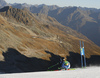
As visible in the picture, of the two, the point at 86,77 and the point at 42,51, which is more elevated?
the point at 86,77

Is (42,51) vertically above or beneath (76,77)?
beneath

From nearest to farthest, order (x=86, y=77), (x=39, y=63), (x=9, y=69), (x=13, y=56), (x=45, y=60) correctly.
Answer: (x=86, y=77) < (x=9, y=69) < (x=13, y=56) < (x=39, y=63) < (x=45, y=60)

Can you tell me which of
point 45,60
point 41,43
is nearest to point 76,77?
point 45,60

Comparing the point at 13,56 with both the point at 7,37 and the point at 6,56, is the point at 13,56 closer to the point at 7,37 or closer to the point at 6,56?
the point at 6,56

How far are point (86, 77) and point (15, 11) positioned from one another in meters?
135

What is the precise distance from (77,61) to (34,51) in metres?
26.8

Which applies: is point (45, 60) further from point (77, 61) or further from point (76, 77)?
point (76, 77)

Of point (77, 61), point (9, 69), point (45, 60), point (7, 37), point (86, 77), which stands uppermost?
point (86, 77)

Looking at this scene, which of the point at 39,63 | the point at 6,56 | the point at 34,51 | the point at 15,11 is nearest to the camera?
the point at 6,56

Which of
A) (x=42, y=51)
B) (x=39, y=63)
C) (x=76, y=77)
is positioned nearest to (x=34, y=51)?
(x=42, y=51)

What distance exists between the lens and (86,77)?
815 cm

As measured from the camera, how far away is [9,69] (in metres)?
46.9

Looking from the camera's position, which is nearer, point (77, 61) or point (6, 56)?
point (6, 56)

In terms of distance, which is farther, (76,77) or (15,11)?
(15,11)
